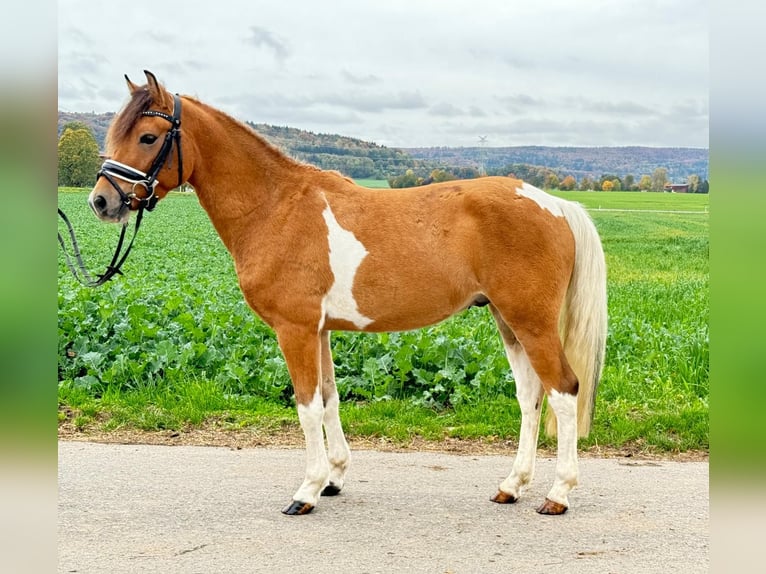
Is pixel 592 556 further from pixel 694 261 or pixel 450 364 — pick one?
pixel 694 261

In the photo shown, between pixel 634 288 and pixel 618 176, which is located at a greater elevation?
pixel 618 176

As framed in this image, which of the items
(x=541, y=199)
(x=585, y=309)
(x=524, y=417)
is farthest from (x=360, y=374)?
(x=541, y=199)

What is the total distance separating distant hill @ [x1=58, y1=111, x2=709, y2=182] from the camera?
71.8 ft

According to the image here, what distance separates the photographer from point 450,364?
7.07 meters

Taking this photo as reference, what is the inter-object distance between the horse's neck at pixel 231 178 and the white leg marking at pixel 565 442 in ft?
7.01

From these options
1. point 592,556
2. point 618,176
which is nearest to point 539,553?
point 592,556

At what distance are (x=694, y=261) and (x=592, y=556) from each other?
1624cm

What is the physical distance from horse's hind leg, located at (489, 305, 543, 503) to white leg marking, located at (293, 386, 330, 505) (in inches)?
43.4

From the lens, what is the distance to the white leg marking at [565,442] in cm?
450

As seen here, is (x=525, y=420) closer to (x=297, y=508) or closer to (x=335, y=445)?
(x=335, y=445)

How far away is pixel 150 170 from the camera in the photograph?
4477 mm

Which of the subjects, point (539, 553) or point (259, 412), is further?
point (259, 412)

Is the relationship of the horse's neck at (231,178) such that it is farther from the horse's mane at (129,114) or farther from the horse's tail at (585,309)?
the horse's tail at (585,309)

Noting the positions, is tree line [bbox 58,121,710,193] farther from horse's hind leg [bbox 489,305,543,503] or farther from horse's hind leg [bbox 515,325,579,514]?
horse's hind leg [bbox 515,325,579,514]
